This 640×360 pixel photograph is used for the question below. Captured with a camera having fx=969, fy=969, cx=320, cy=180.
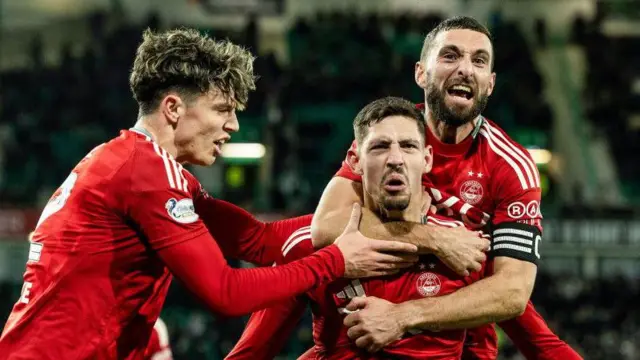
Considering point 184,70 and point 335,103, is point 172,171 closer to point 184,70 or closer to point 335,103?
point 184,70

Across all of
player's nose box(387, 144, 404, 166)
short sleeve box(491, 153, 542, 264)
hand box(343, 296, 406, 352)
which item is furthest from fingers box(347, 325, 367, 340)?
short sleeve box(491, 153, 542, 264)

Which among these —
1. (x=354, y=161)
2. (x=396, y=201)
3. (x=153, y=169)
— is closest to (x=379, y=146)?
(x=396, y=201)

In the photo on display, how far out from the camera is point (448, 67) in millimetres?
4031

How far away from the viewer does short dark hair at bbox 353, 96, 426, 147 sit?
12.0 ft

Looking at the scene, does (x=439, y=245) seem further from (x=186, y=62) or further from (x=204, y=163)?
(x=186, y=62)

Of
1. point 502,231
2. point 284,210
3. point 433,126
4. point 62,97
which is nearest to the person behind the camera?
point 502,231

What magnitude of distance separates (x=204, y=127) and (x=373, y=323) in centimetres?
93

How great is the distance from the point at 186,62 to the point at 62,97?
41.9 ft

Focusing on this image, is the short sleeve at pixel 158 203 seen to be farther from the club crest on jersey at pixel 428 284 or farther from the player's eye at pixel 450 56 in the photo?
the player's eye at pixel 450 56

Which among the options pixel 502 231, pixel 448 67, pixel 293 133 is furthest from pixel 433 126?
pixel 293 133

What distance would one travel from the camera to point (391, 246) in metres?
3.55

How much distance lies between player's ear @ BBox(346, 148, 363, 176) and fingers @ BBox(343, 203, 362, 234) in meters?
0.17

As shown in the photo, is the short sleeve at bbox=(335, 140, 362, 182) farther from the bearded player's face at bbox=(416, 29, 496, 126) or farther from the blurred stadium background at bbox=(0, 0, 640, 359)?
the blurred stadium background at bbox=(0, 0, 640, 359)

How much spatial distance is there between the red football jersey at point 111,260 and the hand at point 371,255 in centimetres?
29
